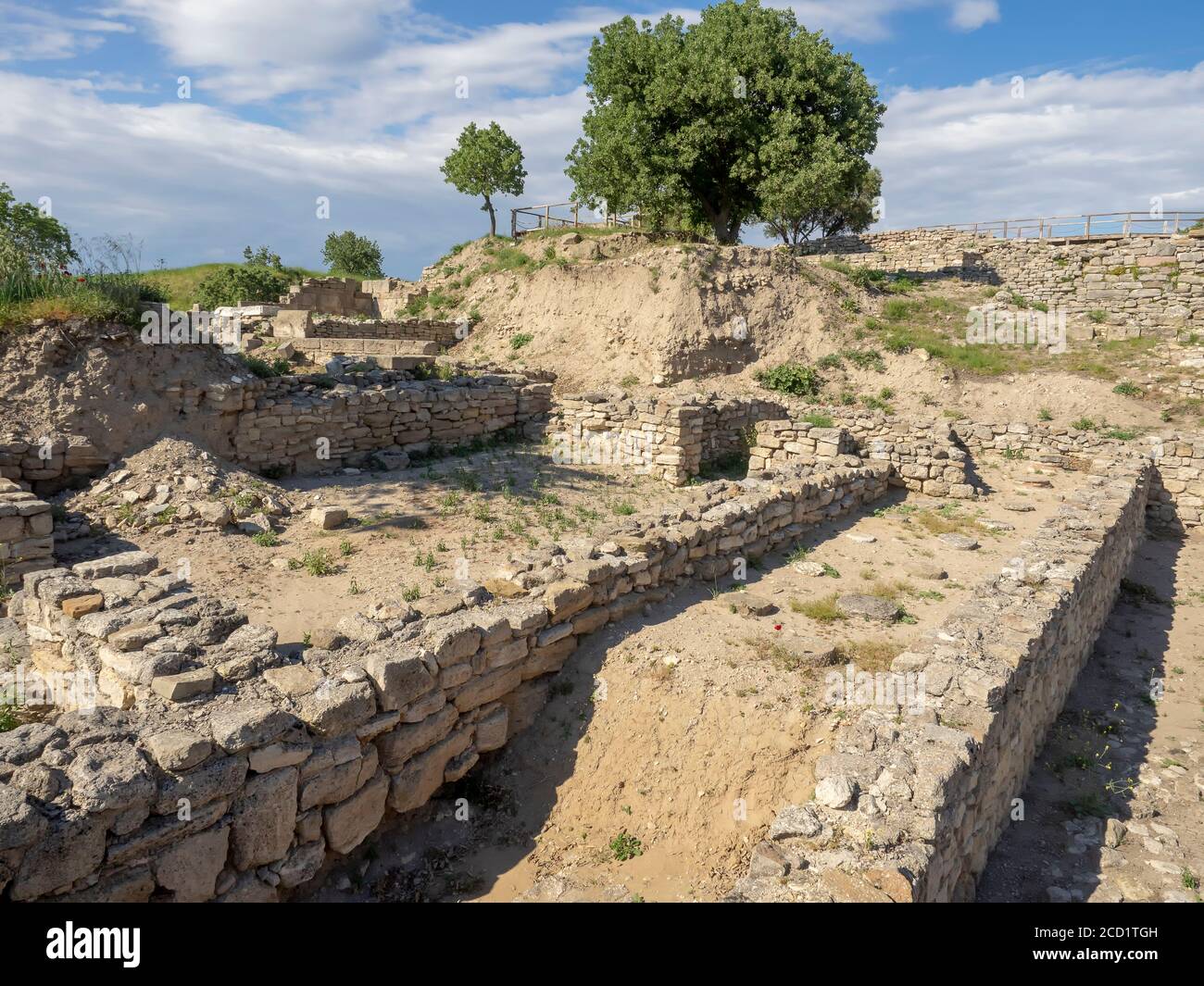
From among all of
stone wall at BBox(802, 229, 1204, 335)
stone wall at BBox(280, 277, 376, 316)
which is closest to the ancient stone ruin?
stone wall at BBox(802, 229, 1204, 335)

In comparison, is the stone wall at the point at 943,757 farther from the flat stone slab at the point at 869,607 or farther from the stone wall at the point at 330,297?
the stone wall at the point at 330,297

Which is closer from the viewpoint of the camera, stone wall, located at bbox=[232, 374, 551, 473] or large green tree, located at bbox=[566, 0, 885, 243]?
stone wall, located at bbox=[232, 374, 551, 473]

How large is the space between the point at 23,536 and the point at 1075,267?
30905 millimetres

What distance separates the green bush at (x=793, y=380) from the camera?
1967 centimetres

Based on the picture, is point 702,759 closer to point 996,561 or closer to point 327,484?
point 996,561

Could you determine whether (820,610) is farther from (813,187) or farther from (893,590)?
(813,187)

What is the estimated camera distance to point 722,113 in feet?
79.2

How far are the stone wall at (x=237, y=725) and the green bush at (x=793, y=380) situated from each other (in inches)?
568

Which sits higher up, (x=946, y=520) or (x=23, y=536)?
(x=23, y=536)

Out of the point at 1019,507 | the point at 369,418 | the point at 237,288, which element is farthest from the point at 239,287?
the point at 1019,507

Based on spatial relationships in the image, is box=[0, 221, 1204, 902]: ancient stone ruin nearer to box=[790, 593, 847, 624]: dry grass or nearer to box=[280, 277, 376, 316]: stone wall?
box=[790, 593, 847, 624]: dry grass

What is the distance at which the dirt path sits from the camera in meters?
4.88

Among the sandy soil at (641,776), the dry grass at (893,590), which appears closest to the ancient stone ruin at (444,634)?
the sandy soil at (641,776)

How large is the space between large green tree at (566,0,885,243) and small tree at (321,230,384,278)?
919 inches
